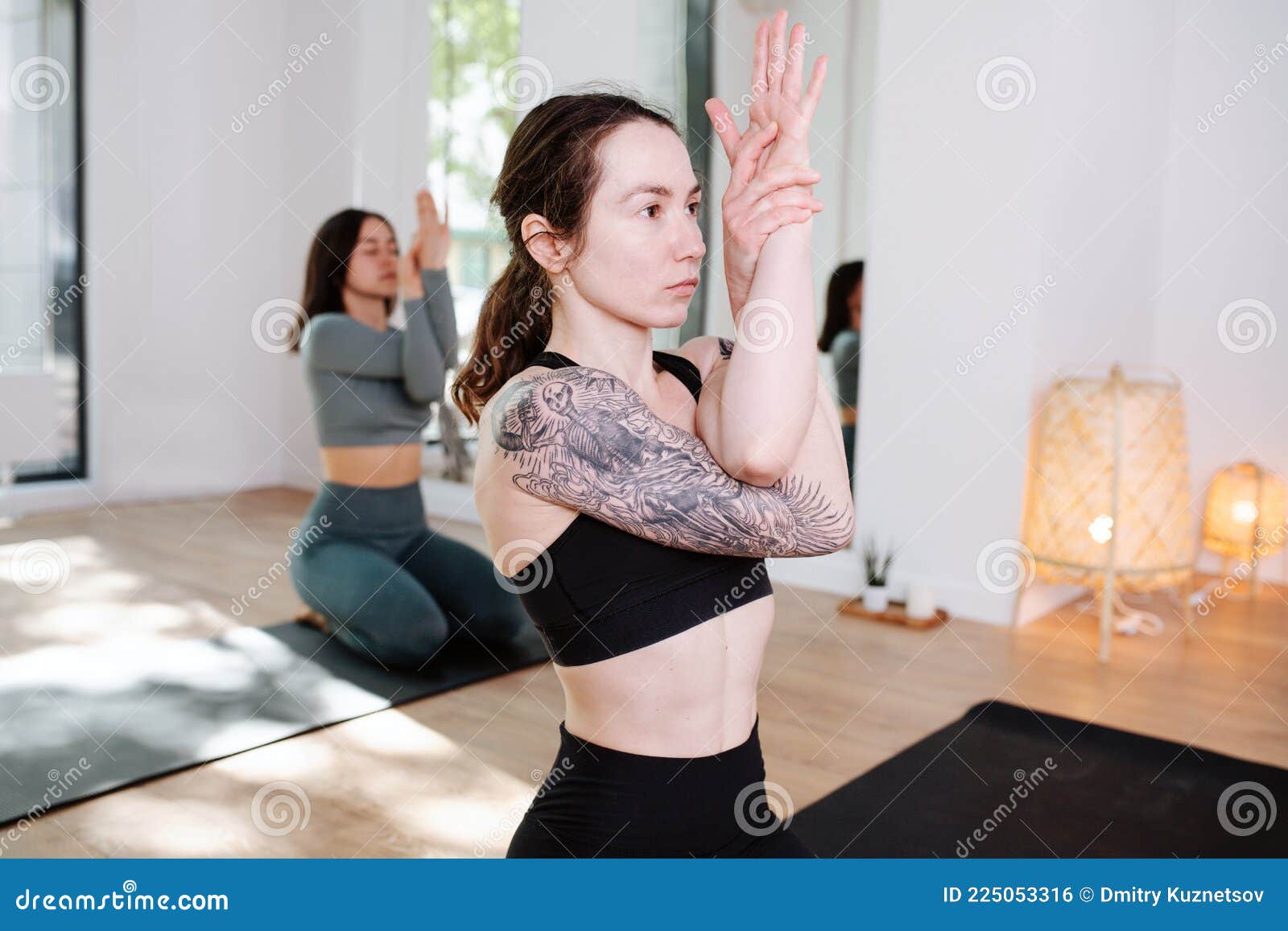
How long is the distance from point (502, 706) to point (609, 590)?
1.84m

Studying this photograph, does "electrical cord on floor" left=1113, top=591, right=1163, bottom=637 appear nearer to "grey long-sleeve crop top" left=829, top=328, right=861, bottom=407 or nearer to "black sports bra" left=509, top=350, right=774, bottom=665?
"grey long-sleeve crop top" left=829, top=328, right=861, bottom=407

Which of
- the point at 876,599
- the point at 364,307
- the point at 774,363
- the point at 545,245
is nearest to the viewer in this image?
the point at 774,363

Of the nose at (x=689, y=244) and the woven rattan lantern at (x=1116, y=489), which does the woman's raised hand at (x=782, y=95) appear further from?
the woven rattan lantern at (x=1116, y=489)

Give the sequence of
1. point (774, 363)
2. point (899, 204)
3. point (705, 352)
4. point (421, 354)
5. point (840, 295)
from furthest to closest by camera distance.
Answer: point (840, 295), point (899, 204), point (421, 354), point (705, 352), point (774, 363)

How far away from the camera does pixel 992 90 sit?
3.58 m

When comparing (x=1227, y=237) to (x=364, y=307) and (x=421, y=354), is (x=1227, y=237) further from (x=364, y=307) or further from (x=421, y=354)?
(x=364, y=307)

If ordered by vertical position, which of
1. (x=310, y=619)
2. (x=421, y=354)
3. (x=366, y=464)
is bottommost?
(x=310, y=619)

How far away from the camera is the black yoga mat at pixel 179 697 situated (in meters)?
2.31

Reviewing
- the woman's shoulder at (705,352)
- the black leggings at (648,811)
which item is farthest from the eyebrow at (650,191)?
the black leggings at (648,811)

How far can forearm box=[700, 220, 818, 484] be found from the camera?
0.96 meters

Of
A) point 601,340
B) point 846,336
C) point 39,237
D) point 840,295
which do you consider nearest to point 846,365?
point 846,336

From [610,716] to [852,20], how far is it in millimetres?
3434

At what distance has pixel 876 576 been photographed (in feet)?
12.5

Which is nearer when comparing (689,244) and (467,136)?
(689,244)
